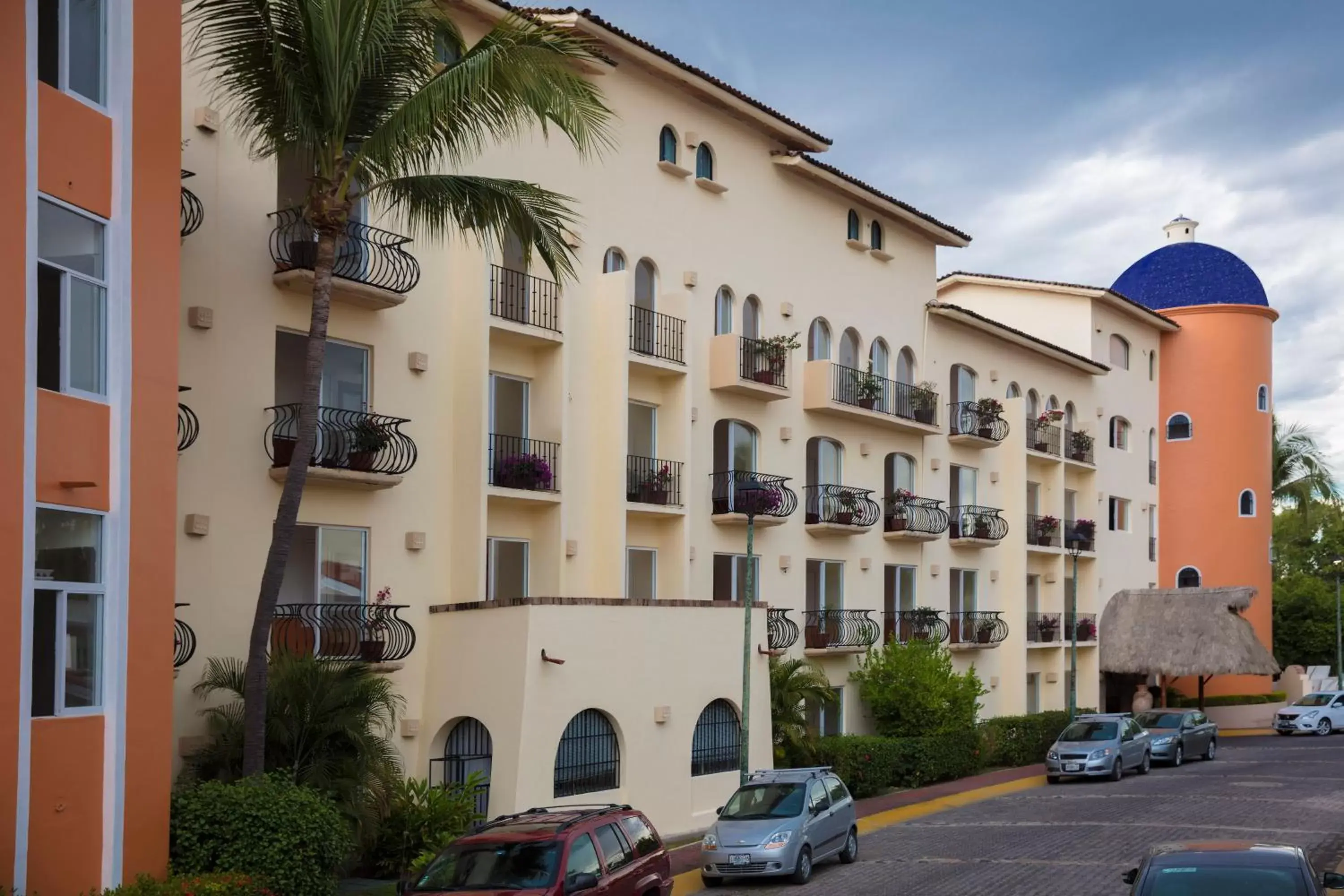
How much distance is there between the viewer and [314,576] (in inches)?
856

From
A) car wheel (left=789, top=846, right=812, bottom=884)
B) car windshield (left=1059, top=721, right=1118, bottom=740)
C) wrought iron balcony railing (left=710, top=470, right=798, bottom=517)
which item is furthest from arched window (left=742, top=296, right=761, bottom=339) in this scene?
car wheel (left=789, top=846, right=812, bottom=884)

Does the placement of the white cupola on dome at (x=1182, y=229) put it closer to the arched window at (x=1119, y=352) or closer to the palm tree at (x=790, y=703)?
the arched window at (x=1119, y=352)

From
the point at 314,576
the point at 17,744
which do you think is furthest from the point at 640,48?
the point at 17,744

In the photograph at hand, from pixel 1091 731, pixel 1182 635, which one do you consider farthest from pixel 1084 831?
pixel 1182 635

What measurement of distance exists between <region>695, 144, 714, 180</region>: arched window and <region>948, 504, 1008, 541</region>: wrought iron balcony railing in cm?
1221

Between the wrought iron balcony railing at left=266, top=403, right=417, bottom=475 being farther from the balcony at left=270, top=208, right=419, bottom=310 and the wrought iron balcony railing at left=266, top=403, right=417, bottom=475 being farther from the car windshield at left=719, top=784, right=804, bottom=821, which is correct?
the car windshield at left=719, top=784, right=804, bottom=821

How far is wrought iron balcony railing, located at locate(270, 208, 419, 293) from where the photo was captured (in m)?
20.8

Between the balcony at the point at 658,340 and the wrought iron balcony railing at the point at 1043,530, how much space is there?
17.2m

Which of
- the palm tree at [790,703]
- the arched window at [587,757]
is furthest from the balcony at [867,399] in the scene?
the arched window at [587,757]

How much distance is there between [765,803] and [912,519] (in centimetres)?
1563

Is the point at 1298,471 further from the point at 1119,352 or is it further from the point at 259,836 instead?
the point at 259,836

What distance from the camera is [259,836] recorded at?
16016mm

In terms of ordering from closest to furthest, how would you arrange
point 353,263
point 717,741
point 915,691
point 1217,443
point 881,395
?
point 353,263
point 717,741
point 915,691
point 881,395
point 1217,443

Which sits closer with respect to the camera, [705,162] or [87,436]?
[87,436]
